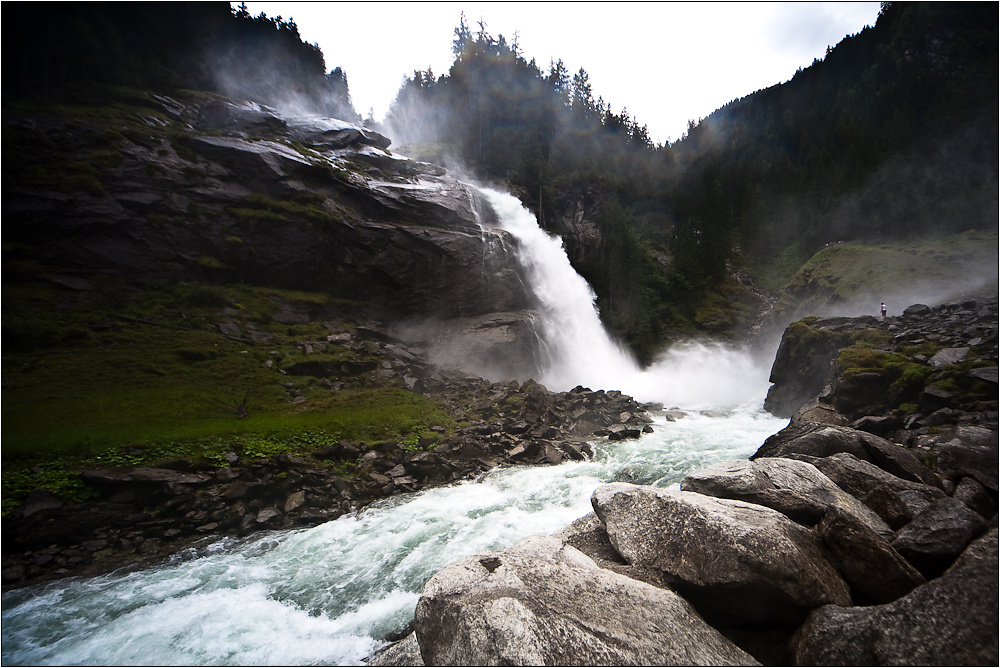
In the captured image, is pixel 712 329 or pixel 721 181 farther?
pixel 721 181

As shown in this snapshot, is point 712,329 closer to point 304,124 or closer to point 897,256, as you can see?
point 897,256

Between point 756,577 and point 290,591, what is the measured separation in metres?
8.15

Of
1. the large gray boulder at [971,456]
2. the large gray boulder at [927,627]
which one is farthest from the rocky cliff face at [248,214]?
the large gray boulder at [927,627]

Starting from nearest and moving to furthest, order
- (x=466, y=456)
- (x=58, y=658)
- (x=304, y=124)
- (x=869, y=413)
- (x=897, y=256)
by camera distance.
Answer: (x=58, y=658) → (x=869, y=413) → (x=466, y=456) → (x=897, y=256) → (x=304, y=124)

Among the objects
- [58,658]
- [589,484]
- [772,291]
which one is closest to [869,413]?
[589,484]

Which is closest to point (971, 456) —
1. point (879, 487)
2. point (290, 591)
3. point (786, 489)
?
point (879, 487)

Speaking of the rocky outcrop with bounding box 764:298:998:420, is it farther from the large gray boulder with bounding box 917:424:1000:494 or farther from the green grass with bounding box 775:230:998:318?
the green grass with bounding box 775:230:998:318

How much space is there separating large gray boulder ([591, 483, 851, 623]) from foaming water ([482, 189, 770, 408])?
2543 centimetres

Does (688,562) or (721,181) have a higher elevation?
(721,181)

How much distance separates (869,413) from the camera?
45.0 feet

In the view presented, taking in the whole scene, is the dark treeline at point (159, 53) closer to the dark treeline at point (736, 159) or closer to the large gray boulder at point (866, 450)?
the dark treeline at point (736, 159)

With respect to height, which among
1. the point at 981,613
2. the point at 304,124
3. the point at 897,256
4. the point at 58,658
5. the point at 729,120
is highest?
the point at 729,120

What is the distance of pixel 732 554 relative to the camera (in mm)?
4770

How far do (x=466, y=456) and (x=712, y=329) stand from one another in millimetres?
41268
